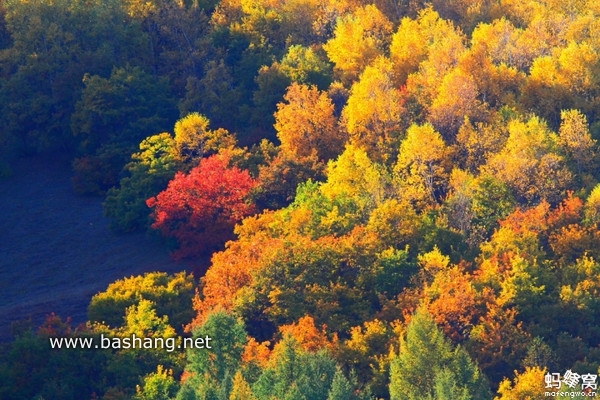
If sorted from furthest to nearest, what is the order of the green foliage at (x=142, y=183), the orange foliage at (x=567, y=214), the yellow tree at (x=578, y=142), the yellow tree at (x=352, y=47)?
1. the yellow tree at (x=352, y=47)
2. the green foliage at (x=142, y=183)
3. the yellow tree at (x=578, y=142)
4. the orange foliage at (x=567, y=214)

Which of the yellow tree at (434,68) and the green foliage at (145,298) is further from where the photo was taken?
the yellow tree at (434,68)

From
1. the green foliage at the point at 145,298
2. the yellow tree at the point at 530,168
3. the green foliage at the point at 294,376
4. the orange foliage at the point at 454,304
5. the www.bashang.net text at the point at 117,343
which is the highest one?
the yellow tree at the point at 530,168

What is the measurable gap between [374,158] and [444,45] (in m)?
9.37

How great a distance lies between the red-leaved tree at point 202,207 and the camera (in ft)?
251

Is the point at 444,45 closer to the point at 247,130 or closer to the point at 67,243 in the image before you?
the point at 247,130

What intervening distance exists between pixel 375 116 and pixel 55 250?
1748cm

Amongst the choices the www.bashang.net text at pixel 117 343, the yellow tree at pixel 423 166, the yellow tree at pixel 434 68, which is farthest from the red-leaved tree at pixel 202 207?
the www.bashang.net text at pixel 117 343

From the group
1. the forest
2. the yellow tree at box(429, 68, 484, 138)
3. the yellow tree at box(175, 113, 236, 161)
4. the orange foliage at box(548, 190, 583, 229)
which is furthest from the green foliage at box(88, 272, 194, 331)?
the yellow tree at box(429, 68, 484, 138)

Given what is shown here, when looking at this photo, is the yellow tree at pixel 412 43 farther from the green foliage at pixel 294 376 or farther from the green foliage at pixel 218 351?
the green foliage at pixel 294 376

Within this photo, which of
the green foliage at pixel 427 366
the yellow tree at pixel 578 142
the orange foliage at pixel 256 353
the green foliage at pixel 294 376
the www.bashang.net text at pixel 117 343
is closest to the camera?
the green foliage at pixel 294 376

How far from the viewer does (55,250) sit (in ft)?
252

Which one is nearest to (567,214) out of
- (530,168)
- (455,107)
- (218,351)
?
(530,168)

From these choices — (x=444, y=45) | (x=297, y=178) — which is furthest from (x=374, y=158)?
(x=444, y=45)

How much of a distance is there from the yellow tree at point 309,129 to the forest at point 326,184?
0.38 ft
